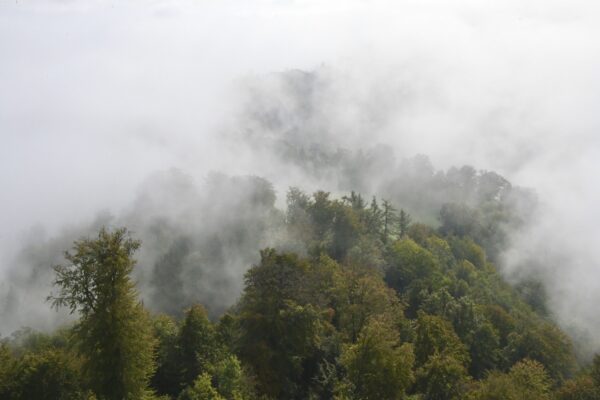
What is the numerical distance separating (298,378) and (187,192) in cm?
9630

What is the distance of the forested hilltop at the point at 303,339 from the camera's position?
3372 cm

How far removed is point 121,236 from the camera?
33938 millimetres

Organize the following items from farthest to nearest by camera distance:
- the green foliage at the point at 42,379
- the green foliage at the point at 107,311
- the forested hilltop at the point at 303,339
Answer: the green foliage at the point at 42,379 < the forested hilltop at the point at 303,339 < the green foliage at the point at 107,311

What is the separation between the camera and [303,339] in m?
45.6

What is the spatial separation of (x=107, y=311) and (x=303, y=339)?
1948 centimetres

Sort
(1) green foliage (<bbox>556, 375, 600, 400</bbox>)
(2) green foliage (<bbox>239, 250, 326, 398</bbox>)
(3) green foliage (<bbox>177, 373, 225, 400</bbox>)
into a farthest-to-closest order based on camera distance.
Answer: (1) green foliage (<bbox>556, 375, 600, 400</bbox>), (2) green foliage (<bbox>239, 250, 326, 398</bbox>), (3) green foliage (<bbox>177, 373, 225, 400</bbox>)

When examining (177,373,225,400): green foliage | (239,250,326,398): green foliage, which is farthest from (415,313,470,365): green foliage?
(177,373,225,400): green foliage

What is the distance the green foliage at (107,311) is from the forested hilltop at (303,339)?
87 millimetres

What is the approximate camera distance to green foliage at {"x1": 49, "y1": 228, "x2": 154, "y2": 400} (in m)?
32.3

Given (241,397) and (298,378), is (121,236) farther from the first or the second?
(298,378)

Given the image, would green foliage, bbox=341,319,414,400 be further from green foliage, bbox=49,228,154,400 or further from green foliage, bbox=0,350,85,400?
A: green foliage, bbox=0,350,85,400

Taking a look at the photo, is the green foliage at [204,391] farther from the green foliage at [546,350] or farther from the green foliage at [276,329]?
the green foliage at [546,350]

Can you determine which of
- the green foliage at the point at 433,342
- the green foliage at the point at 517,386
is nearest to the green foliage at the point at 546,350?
the green foliage at the point at 517,386

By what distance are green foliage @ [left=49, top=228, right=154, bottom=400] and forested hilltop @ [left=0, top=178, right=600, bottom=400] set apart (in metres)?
0.09
